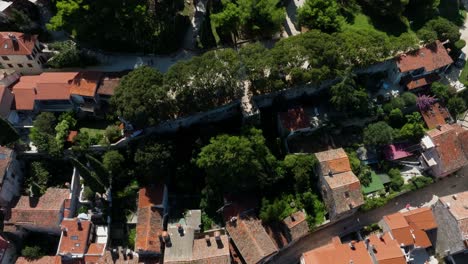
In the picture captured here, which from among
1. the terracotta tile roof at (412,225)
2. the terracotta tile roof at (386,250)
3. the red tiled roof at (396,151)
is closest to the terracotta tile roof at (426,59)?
the red tiled roof at (396,151)

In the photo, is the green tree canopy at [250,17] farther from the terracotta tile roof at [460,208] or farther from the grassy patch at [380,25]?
the terracotta tile roof at [460,208]

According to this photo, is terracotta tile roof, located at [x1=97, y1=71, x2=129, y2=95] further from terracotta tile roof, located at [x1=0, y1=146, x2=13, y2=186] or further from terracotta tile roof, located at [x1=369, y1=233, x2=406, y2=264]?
terracotta tile roof, located at [x1=369, y1=233, x2=406, y2=264]

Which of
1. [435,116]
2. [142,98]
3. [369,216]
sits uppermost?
[142,98]

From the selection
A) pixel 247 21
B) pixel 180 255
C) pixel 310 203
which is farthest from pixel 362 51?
pixel 180 255

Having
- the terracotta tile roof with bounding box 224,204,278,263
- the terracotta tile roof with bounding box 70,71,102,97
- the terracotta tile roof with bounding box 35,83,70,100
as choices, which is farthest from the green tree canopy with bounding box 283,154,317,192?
the terracotta tile roof with bounding box 35,83,70,100

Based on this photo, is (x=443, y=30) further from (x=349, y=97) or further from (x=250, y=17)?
(x=250, y=17)

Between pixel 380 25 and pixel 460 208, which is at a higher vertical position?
pixel 380 25

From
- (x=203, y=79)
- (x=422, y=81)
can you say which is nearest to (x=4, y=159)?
(x=203, y=79)

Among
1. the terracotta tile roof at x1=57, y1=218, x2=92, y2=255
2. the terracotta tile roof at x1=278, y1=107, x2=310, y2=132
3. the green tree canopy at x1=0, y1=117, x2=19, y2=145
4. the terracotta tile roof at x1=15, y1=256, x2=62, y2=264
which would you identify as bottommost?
the terracotta tile roof at x1=15, y1=256, x2=62, y2=264
